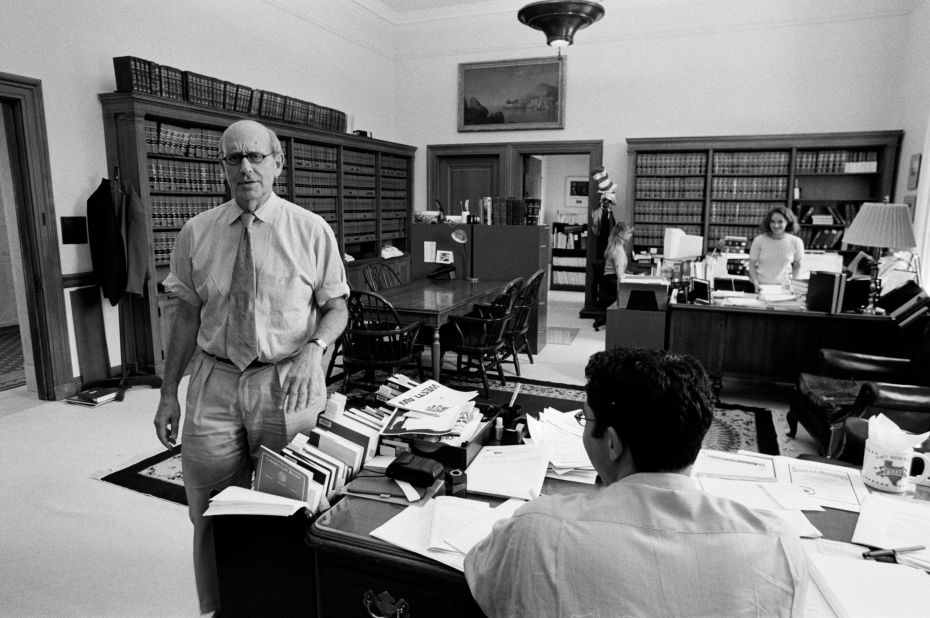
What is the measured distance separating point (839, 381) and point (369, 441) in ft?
10.5

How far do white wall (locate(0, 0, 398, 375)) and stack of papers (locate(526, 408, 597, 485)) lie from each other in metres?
4.15

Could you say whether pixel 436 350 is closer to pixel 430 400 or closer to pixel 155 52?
pixel 430 400

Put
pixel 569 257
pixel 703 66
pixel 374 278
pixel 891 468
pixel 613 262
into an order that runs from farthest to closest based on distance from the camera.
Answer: pixel 569 257 < pixel 703 66 < pixel 613 262 < pixel 374 278 < pixel 891 468

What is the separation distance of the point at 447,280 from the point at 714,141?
156 inches

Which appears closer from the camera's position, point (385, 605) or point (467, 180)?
point (385, 605)

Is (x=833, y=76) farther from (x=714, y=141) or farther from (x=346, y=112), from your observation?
(x=346, y=112)

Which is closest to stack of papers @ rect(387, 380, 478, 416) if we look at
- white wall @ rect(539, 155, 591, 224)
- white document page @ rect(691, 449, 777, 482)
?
white document page @ rect(691, 449, 777, 482)

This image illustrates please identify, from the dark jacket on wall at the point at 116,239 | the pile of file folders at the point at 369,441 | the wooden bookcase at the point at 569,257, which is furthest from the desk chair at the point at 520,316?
the wooden bookcase at the point at 569,257

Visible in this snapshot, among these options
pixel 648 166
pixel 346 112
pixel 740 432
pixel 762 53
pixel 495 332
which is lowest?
pixel 740 432

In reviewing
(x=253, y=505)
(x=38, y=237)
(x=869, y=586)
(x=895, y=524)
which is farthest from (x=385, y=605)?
(x=38, y=237)

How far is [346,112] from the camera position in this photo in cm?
803

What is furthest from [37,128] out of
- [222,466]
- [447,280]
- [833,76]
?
[833,76]

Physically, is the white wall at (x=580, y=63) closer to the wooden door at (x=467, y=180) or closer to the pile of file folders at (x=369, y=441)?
the wooden door at (x=467, y=180)

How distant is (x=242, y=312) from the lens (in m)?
1.75
